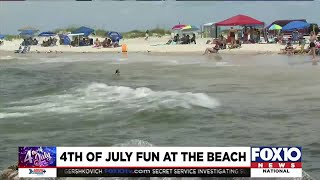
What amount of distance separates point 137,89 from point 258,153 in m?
13.6

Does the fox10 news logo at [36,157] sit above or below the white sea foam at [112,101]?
above

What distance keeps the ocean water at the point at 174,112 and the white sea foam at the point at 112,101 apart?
0.03m

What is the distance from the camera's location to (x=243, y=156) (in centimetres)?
532

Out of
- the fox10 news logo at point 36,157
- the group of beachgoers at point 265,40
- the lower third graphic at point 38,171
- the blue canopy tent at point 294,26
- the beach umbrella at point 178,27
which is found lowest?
the lower third graphic at point 38,171

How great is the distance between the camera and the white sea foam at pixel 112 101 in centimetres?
1453

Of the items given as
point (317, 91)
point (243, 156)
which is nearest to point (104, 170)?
point (243, 156)

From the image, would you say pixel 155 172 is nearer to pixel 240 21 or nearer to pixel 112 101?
pixel 112 101

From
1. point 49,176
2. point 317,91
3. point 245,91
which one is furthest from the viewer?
point 245,91

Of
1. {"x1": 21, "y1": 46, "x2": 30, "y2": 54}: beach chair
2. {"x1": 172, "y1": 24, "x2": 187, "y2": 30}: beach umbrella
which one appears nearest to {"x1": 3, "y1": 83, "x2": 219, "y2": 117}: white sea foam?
{"x1": 21, "y1": 46, "x2": 30, "y2": 54}: beach chair

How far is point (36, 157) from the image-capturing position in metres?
5.64

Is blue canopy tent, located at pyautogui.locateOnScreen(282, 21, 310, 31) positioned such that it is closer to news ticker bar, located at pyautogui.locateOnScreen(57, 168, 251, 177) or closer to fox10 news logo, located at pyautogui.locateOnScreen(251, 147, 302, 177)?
fox10 news logo, located at pyautogui.locateOnScreen(251, 147, 302, 177)

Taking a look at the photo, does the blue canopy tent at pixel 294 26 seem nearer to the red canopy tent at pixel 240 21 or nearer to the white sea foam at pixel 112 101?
the red canopy tent at pixel 240 21

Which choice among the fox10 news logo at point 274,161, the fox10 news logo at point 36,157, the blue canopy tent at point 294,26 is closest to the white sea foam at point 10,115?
the fox10 news logo at point 36,157

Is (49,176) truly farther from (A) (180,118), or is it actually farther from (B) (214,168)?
(A) (180,118)
